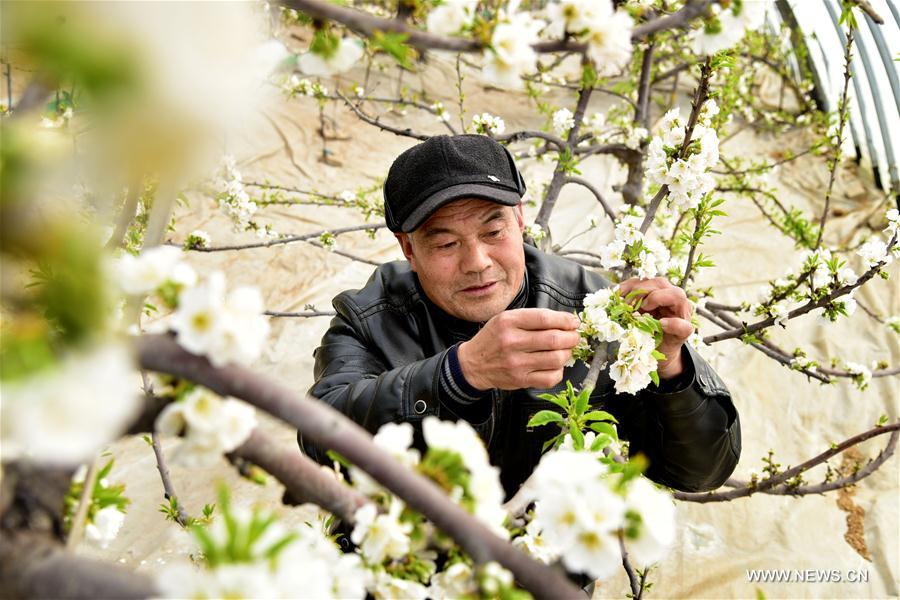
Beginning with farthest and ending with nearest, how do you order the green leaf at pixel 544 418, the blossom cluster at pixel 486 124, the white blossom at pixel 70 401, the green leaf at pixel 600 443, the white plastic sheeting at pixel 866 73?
the white plastic sheeting at pixel 866 73, the blossom cluster at pixel 486 124, the green leaf at pixel 544 418, the green leaf at pixel 600 443, the white blossom at pixel 70 401

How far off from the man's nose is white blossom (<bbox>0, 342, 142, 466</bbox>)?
4.74ft

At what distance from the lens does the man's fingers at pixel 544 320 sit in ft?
Result: 4.11

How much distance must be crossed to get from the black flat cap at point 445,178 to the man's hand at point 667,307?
53 centimetres

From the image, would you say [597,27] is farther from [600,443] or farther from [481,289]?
[481,289]

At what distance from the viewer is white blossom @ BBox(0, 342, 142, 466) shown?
1.09 feet

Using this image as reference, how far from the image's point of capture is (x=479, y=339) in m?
1.35

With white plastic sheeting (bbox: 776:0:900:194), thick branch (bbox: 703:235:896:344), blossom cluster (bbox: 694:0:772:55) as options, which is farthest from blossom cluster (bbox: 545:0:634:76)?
white plastic sheeting (bbox: 776:0:900:194)

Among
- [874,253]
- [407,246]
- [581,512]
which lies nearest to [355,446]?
[581,512]

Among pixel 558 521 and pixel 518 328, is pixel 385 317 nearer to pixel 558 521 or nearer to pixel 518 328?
pixel 518 328

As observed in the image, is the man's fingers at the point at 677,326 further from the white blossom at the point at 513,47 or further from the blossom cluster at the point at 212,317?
the blossom cluster at the point at 212,317

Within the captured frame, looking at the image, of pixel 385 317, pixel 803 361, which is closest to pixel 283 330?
pixel 385 317

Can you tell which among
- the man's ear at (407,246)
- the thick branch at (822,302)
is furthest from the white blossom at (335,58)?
the thick branch at (822,302)

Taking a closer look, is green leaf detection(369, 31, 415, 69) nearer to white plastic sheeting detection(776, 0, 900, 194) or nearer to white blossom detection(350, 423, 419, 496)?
white blossom detection(350, 423, 419, 496)

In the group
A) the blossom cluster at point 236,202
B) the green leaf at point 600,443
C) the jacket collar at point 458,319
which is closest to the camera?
the green leaf at point 600,443
